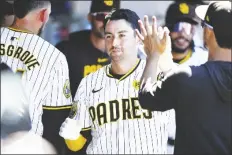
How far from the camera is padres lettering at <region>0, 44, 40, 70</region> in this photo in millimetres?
3318

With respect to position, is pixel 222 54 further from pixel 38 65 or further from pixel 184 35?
pixel 184 35

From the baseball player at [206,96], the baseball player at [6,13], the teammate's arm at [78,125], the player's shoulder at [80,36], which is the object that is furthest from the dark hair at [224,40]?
the player's shoulder at [80,36]

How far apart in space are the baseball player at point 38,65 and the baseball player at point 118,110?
132 mm

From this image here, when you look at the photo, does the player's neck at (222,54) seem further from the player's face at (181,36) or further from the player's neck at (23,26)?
the player's face at (181,36)

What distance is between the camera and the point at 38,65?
3352mm

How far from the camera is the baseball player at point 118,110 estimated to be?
3182 millimetres

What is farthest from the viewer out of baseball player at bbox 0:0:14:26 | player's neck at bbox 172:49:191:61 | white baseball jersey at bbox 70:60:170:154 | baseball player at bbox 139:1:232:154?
player's neck at bbox 172:49:191:61

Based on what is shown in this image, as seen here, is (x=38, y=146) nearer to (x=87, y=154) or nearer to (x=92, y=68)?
(x=87, y=154)

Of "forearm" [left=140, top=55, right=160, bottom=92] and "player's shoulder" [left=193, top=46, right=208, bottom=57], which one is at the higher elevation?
"player's shoulder" [left=193, top=46, right=208, bottom=57]

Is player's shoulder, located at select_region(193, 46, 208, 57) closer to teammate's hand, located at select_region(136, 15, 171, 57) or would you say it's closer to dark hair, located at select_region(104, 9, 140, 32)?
dark hair, located at select_region(104, 9, 140, 32)

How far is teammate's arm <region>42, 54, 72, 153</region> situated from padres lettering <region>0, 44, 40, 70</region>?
13 cm

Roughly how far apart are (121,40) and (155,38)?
0.38 meters

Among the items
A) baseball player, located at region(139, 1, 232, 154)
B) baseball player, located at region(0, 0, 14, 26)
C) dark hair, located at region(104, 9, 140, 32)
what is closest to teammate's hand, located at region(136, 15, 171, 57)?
baseball player, located at region(139, 1, 232, 154)

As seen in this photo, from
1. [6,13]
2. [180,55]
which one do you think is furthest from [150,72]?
[180,55]
